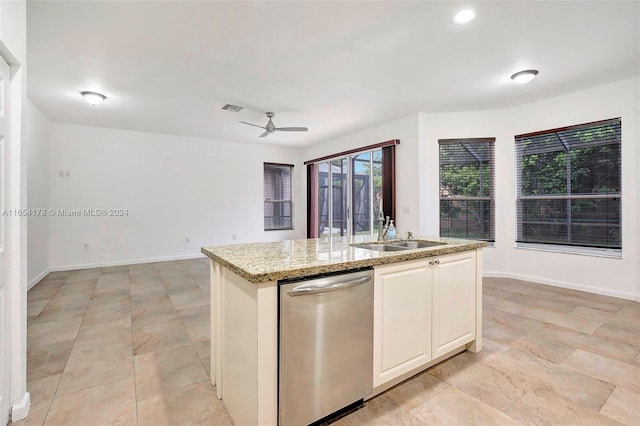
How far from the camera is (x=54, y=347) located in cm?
253

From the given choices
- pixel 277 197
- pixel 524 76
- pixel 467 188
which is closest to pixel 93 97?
pixel 277 197

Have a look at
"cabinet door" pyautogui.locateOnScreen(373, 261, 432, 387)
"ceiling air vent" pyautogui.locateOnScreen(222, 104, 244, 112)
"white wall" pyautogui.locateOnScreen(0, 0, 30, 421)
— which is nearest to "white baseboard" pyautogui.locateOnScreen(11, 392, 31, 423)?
"white wall" pyautogui.locateOnScreen(0, 0, 30, 421)

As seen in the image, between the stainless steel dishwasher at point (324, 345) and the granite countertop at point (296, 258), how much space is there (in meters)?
0.06

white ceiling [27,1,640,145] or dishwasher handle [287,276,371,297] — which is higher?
white ceiling [27,1,640,145]

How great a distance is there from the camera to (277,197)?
7.94 m

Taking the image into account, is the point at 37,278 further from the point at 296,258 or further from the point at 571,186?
the point at 571,186

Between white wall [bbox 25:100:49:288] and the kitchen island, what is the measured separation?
4.26 m

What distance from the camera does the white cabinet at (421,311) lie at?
5.92 feet

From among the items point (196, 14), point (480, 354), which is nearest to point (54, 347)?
point (196, 14)

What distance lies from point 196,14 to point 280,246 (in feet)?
6.36

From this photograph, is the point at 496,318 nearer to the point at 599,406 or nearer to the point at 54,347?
the point at 599,406

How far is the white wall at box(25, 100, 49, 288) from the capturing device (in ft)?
→ 14.4

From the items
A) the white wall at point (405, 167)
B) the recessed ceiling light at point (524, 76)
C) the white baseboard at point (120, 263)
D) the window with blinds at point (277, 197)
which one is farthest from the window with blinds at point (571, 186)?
the white baseboard at point (120, 263)

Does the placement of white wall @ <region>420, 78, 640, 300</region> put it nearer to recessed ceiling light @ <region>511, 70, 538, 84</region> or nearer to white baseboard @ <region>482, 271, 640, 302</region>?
white baseboard @ <region>482, 271, 640, 302</region>
